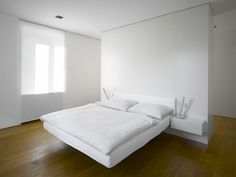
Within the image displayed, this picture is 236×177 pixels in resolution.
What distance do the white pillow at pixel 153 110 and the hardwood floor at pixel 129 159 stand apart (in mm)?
560

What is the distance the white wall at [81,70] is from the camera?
4.72 metres

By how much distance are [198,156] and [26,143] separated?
119 inches

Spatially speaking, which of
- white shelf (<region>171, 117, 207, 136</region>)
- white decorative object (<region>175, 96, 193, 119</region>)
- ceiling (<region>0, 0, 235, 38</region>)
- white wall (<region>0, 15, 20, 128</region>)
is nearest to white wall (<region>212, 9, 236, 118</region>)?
ceiling (<region>0, 0, 235, 38</region>)

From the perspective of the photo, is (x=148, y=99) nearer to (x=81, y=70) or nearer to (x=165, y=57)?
(x=165, y=57)

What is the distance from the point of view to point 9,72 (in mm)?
3498

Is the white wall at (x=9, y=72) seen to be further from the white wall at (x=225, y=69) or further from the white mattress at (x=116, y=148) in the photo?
the white wall at (x=225, y=69)

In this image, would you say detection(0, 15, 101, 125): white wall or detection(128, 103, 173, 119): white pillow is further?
detection(0, 15, 101, 125): white wall

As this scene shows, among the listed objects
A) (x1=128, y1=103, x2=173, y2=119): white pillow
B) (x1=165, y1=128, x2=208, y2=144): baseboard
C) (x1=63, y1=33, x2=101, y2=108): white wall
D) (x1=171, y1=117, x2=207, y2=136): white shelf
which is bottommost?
(x1=165, y1=128, x2=208, y2=144): baseboard

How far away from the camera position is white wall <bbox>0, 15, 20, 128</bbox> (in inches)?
133

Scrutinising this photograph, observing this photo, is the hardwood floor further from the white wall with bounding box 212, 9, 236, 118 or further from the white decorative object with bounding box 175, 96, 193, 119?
the white wall with bounding box 212, 9, 236, 118

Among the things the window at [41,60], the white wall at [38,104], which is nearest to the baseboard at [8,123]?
the white wall at [38,104]

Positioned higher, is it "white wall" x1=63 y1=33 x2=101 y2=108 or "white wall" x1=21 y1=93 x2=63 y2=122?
"white wall" x1=63 y1=33 x2=101 y2=108

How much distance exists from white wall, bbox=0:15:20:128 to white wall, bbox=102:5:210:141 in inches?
92.0

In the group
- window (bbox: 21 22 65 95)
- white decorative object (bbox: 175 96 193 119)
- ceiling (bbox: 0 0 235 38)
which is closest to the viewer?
ceiling (bbox: 0 0 235 38)
